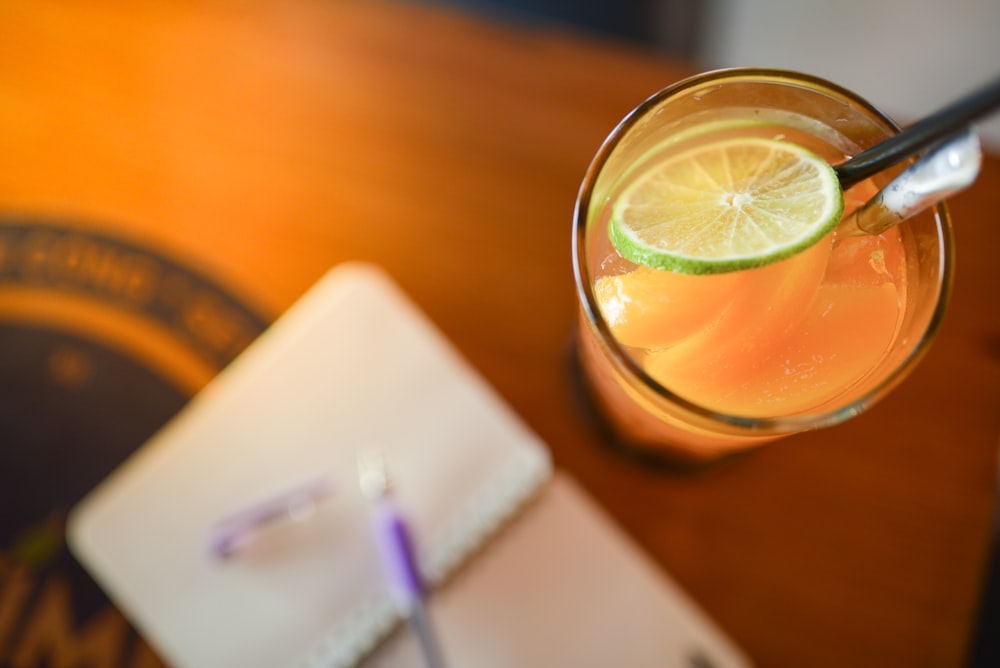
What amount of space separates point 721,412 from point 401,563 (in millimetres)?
368

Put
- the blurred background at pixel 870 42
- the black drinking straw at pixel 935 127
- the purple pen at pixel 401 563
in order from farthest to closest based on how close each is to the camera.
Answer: the blurred background at pixel 870 42 → the purple pen at pixel 401 563 → the black drinking straw at pixel 935 127

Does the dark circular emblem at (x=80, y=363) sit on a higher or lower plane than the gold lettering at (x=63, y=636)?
higher

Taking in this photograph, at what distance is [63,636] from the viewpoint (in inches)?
27.4

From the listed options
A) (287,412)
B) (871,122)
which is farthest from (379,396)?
(871,122)

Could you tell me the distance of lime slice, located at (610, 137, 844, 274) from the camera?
1.43 ft

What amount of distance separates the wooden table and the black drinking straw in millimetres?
357

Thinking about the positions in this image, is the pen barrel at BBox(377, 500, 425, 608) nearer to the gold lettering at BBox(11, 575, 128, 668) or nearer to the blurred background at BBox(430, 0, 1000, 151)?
the gold lettering at BBox(11, 575, 128, 668)

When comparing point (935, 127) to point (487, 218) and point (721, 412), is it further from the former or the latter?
point (487, 218)

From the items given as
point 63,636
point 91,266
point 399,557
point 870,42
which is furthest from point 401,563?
point 870,42

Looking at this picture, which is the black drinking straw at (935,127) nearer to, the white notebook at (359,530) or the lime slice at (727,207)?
the lime slice at (727,207)

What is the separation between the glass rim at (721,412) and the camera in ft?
1.35

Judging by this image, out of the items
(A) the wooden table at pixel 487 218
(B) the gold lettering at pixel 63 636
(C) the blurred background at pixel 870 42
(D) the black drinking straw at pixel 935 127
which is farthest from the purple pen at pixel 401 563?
(C) the blurred background at pixel 870 42

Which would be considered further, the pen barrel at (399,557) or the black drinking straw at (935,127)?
the pen barrel at (399,557)

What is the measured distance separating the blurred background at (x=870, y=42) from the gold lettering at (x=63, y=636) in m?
0.99
